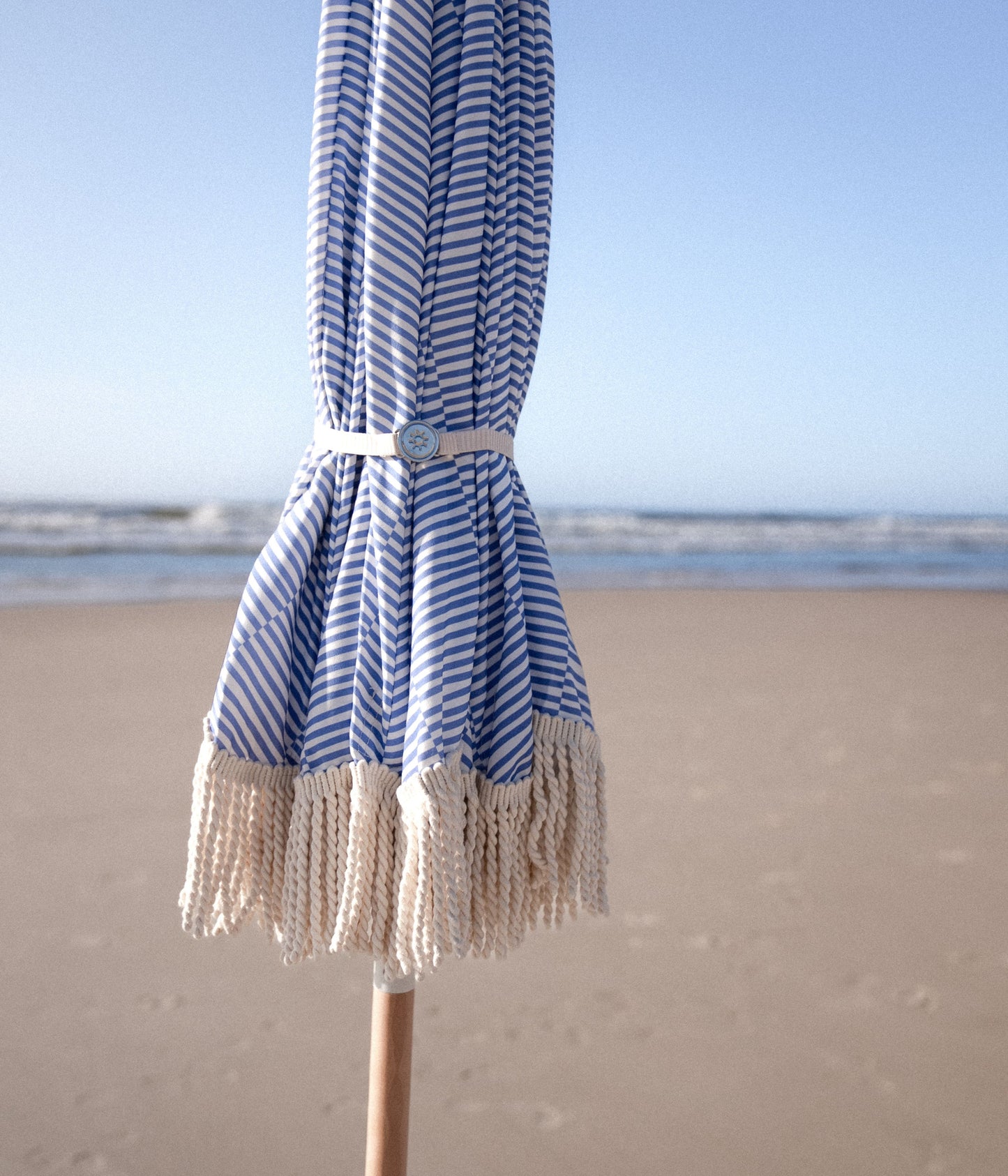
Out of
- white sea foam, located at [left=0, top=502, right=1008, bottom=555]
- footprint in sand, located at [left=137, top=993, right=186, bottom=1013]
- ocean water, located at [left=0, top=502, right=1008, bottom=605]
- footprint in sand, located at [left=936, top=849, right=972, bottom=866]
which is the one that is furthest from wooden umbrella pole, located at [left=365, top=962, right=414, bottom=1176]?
white sea foam, located at [left=0, top=502, right=1008, bottom=555]

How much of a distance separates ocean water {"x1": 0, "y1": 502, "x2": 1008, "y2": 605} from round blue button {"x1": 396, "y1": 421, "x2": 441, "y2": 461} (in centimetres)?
686

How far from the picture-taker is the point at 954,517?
80.3 ft

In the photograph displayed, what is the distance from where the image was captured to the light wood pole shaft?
3.67 feet

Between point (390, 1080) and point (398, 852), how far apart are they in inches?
13.0

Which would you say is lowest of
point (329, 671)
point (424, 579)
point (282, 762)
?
point (282, 762)

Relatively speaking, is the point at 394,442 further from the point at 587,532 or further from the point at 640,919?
the point at 587,532

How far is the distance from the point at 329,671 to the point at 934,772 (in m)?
3.49

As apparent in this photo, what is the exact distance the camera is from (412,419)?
1.04 meters

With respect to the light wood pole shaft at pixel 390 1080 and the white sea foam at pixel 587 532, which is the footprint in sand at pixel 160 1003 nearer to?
the light wood pole shaft at pixel 390 1080

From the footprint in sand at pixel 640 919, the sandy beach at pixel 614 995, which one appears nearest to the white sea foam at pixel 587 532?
the sandy beach at pixel 614 995

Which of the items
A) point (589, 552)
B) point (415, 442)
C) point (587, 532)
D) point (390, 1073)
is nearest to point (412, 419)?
point (415, 442)

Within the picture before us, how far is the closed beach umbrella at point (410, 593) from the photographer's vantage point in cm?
101

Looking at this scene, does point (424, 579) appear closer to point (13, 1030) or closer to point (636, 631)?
point (13, 1030)

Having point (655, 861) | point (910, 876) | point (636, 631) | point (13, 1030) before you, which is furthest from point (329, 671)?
point (636, 631)
